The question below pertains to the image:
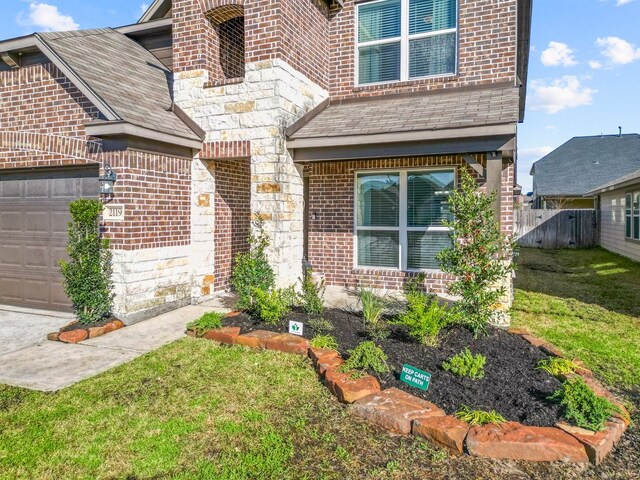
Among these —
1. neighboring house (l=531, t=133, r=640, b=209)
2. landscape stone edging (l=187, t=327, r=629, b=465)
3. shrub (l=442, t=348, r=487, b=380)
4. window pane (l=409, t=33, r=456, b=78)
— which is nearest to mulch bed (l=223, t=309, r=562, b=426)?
shrub (l=442, t=348, r=487, b=380)

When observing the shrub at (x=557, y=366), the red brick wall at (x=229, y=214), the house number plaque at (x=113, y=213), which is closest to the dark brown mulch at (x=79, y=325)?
the house number plaque at (x=113, y=213)

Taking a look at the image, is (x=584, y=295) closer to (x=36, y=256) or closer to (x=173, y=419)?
(x=173, y=419)

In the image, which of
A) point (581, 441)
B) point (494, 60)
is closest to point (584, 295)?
point (494, 60)

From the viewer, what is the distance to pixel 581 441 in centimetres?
298

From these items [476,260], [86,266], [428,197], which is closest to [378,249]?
[428,197]

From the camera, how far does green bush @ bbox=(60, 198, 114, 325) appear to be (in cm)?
599

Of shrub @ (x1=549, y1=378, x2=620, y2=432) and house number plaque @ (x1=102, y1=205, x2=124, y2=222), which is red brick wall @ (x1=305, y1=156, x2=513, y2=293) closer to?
house number plaque @ (x1=102, y1=205, x2=124, y2=222)

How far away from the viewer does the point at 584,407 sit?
127 inches

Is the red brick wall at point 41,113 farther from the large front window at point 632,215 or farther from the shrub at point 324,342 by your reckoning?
the large front window at point 632,215

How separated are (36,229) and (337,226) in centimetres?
525

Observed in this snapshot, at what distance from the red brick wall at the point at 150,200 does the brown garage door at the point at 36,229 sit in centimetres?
92

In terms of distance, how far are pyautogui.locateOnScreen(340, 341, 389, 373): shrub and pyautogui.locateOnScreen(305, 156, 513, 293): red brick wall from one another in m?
3.72

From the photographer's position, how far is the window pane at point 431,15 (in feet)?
25.5

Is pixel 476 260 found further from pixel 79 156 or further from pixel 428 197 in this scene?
pixel 79 156
